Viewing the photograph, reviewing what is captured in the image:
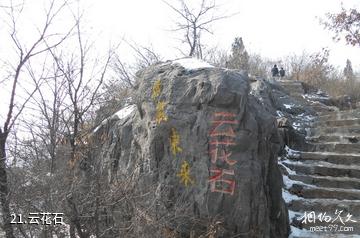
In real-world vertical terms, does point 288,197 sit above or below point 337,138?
below

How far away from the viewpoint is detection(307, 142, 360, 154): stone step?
871 centimetres

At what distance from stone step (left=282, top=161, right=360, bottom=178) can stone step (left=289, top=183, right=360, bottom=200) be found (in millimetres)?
569

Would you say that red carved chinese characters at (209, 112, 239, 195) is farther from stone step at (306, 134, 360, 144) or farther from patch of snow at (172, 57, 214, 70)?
stone step at (306, 134, 360, 144)

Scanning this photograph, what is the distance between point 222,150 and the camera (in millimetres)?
6125

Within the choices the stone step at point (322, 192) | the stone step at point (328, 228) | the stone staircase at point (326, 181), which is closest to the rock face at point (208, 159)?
the stone step at point (328, 228)

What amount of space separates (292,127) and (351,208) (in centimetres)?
300

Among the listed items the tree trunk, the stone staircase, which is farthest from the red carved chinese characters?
the tree trunk

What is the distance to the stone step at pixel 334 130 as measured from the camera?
9469mm

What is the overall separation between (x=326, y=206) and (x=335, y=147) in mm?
2173

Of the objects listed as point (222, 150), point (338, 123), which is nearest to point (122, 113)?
point (222, 150)

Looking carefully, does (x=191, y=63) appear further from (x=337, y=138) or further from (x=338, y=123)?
(x=338, y=123)

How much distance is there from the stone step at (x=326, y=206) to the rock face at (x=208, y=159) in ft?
1.95

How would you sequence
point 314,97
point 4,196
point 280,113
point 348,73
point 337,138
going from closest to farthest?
point 4,196 < point 337,138 < point 280,113 < point 314,97 < point 348,73

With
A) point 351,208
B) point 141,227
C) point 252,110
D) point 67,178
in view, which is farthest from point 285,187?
point 67,178
